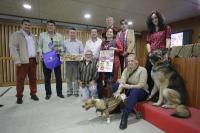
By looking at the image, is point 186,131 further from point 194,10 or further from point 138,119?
point 194,10

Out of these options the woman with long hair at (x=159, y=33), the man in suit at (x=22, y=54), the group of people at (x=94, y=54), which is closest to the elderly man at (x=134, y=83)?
the group of people at (x=94, y=54)

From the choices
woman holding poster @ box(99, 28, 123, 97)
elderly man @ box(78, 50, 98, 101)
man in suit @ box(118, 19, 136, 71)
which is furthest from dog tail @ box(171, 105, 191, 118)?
elderly man @ box(78, 50, 98, 101)

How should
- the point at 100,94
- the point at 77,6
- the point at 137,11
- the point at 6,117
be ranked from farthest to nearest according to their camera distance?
1. the point at 137,11
2. the point at 77,6
3. the point at 100,94
4. the point at 6,117

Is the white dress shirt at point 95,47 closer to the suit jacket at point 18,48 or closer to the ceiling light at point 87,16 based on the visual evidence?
the suit jacket at point 18,48

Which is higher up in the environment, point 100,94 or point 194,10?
point 194,10

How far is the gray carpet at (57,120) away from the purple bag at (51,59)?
82 centimetres

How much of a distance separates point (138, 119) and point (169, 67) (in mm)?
918

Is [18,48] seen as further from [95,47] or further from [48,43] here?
[95,47]

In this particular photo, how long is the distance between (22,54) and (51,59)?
0.56m

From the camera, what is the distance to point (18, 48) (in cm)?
314

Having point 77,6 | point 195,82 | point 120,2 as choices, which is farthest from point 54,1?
point 195,82

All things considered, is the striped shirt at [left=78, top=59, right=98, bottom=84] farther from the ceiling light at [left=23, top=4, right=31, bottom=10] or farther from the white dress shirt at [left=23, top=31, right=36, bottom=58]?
the ceiling light at [left=23, top=4, right=31, bottom=10]

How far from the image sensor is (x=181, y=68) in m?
2.46

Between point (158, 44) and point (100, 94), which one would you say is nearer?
point (158, 44)
